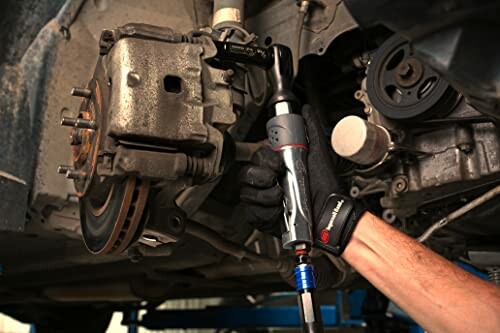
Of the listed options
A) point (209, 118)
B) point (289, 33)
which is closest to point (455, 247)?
point (289, 33)

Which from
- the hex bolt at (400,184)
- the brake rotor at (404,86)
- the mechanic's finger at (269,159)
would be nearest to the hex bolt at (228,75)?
the mechanic's finger at (269,159)

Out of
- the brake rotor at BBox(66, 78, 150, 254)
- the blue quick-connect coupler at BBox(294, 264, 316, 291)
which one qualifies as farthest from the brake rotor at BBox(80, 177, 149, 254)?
the blue quick-connect coupler at BBox(294, 264, 316, 291)

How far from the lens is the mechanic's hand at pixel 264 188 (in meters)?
0.90

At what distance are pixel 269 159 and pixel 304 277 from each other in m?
0.20

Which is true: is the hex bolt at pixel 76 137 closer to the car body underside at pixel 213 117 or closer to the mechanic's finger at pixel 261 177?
the car body underside at pixel 213 117

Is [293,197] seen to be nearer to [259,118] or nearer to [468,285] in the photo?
[468,285]

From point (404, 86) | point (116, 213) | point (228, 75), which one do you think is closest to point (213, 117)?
point (228, 75)

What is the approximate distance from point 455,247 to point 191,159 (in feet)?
2.59

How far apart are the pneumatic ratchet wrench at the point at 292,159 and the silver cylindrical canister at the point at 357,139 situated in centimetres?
7

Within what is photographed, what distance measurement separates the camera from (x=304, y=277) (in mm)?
857

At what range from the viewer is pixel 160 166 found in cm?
80

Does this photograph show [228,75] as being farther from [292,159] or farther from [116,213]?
[116,213]

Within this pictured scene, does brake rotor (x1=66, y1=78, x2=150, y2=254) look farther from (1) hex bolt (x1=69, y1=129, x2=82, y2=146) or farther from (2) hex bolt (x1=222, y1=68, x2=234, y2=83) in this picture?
(2) hex bolt (x1=222, y1=68, x2=234, y2=83)

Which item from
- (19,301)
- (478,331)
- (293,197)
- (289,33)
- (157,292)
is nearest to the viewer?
(478,331)
